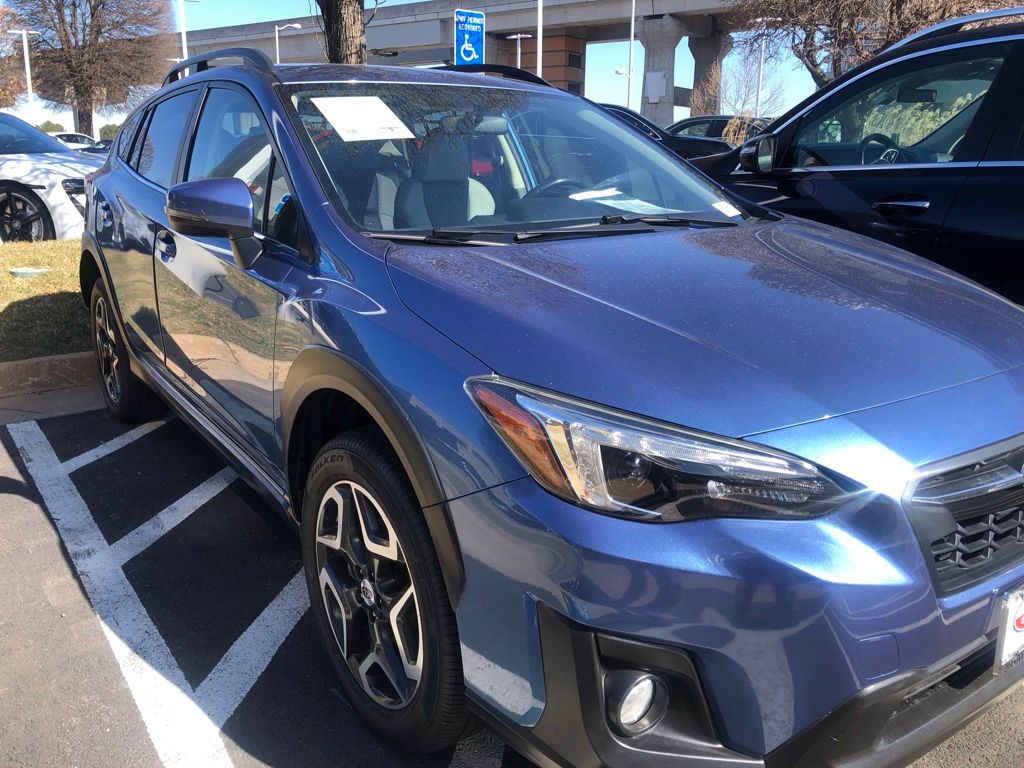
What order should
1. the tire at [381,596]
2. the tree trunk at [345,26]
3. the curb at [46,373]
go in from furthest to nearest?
1. the tree trunk at [345,26]
2. the curb at [46,373]
3. the tire at [381,596]

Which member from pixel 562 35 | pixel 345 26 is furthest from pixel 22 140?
pixel 562 35

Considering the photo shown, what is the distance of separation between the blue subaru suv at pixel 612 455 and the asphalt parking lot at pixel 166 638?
1.01 ft

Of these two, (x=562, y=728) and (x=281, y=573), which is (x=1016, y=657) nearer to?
(x=562, y=728)

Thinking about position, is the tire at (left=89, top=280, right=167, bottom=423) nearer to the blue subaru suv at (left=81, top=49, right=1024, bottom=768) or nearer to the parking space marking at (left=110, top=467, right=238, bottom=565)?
the parking space marking at (left=110, top=467, right=238, bottom=565)

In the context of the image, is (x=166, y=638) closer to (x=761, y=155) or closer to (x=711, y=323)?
(x=711, y=323)

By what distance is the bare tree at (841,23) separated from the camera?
1223 cm

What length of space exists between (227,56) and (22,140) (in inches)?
266

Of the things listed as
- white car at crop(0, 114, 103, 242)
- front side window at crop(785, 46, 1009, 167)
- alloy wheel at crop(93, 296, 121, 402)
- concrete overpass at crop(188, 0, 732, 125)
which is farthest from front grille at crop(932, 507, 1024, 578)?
concrete overpass at crop(188, 0, 732, 125)

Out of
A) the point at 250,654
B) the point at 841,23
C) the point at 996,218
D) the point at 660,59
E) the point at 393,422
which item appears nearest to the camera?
the point at 393,422

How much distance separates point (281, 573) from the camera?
325 centimetres

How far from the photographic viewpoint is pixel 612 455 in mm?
1663

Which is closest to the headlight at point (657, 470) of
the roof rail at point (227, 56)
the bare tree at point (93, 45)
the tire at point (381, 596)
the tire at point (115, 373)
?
the tire at point (381, 596)

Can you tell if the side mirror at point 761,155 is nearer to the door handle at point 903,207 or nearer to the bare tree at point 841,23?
the door handle at point 903,207

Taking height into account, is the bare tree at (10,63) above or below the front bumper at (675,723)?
above
